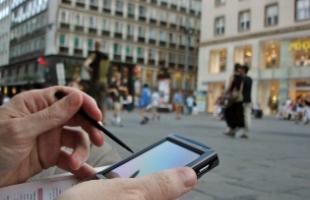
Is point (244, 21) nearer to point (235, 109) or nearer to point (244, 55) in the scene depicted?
point (244, 55)

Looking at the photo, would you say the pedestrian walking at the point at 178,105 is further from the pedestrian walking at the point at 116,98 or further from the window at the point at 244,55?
the window at the point at 244,55

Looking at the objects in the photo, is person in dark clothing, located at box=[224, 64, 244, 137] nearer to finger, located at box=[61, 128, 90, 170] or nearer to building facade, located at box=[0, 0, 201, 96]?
building facade, located at box=[0, 0, 201, 96]

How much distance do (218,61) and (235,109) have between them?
2702 cm

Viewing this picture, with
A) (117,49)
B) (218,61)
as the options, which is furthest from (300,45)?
(117,49)

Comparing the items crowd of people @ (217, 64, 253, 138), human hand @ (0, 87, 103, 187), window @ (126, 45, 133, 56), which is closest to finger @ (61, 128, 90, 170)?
human hand @ (0, 87, 103, 187)

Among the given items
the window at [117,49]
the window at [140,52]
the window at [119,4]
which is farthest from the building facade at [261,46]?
the window at [140,52]

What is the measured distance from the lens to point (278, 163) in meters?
4.29

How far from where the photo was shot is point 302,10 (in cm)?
2850

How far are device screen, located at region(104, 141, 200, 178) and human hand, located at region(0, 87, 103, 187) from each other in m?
0.10

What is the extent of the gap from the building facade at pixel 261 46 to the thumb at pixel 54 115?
2846 centimetres

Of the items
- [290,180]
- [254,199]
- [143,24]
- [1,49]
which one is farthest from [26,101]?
[143,24]

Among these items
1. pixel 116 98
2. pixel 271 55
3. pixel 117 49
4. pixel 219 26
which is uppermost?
pixel 219 26

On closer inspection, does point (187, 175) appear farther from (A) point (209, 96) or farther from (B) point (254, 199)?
(A) point (209, 96)

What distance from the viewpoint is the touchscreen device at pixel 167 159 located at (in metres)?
0.82
